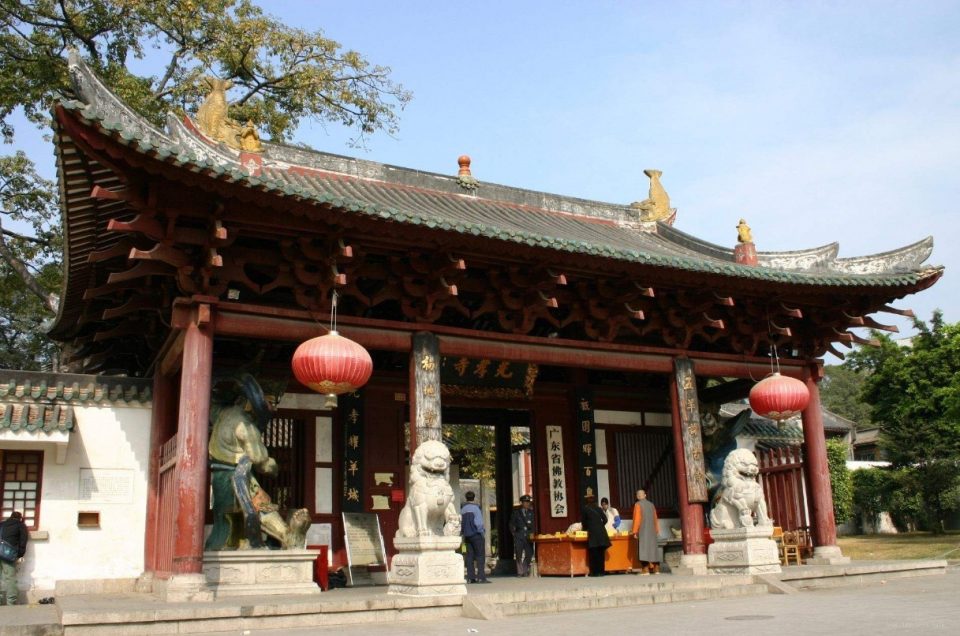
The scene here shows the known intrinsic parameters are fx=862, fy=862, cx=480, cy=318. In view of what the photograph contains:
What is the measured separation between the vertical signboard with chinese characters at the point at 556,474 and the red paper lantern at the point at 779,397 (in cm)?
→ 301

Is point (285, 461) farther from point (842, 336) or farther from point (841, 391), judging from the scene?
point (841, 391)

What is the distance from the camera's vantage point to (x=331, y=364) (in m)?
8.26

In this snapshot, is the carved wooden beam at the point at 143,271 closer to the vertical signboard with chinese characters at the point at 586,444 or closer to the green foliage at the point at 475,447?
the vertical signboard with chinese characters at the point at 586,444

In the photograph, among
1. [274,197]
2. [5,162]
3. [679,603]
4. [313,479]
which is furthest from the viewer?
[5,162]

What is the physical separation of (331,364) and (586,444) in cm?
560

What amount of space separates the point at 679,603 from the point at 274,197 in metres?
5.66

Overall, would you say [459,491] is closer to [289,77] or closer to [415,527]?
[289,77]

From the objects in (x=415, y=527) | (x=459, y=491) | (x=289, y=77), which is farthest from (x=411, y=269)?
(x=459, y=491)

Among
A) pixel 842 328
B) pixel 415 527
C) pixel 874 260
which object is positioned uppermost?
pixel 874 260

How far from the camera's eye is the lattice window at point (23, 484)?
9.50 m

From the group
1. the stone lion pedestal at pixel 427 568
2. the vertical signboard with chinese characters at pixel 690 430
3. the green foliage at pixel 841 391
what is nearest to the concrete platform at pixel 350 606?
the stone lion pedestal at pixel 427 568

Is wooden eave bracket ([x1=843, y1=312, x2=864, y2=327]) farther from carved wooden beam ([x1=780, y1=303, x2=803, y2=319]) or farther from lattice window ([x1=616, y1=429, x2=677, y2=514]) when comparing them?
lattice window ([x1=616, y1=429, x2=677, y2=514])

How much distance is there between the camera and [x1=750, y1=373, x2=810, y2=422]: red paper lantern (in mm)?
10961

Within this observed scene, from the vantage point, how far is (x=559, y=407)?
13.0m
